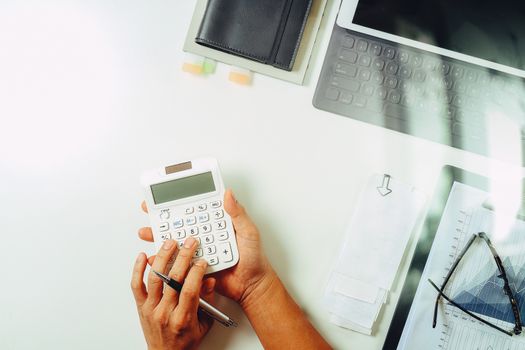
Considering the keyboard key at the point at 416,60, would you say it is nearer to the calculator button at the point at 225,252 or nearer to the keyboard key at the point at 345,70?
the keyboard key at the point at 345,70

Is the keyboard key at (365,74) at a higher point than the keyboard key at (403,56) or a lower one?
lower

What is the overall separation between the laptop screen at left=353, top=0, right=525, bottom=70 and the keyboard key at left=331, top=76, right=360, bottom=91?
84 mm

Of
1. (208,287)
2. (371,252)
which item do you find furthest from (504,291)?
(208,287)

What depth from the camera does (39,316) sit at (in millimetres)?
732

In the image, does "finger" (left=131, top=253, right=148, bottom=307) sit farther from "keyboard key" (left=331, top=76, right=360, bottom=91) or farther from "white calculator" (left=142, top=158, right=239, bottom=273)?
"keyboard key" (left=331, top=76, right=360, bottom=91)

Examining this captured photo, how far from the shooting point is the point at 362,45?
72 cm

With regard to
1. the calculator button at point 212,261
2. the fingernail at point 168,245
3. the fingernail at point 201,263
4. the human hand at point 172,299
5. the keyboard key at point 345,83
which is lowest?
the human hand at point 172,299

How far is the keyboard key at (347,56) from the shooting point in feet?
2.36

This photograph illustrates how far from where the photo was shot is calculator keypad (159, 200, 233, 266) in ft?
2.22

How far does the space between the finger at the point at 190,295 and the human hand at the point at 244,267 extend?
2.9 inches

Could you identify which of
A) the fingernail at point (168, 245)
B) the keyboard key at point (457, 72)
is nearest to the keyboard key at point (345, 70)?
the keyboard key at point (457, 72)

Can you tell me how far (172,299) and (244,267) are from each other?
0.11 meters

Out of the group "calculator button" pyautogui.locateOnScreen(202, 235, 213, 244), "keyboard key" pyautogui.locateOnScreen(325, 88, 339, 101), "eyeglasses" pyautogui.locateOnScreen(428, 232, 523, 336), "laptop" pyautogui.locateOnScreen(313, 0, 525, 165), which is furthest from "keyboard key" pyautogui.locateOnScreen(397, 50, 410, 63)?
"calculator button" pyautogui.locateOnScreen(202, 235, 213, 244)

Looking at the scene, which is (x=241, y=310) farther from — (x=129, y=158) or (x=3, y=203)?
(x=3, y=203)
